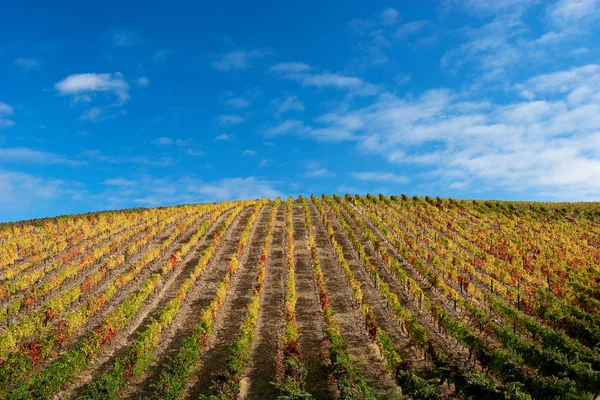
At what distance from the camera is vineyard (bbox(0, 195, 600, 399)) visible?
56.7 feet

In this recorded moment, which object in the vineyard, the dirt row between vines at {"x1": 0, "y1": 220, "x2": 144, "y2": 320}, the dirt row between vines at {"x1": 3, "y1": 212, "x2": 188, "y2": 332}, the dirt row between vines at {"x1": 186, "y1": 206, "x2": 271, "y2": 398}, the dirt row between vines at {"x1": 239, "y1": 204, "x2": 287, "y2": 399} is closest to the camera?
the vineyard

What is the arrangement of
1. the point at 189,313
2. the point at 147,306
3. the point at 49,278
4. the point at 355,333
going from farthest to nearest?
the point at 49,278 → the point at 147,306 → the point at 189,313 → the point at 355,333

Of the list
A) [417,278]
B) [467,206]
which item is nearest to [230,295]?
[417,278]

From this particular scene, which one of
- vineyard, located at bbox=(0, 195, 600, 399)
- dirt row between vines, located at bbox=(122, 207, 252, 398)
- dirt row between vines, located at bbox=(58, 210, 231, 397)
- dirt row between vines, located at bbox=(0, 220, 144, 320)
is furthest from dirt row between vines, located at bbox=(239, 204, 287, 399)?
dirt row between vines, located at bbox=(0, 220, 144, 320)

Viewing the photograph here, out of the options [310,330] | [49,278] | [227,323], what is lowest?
[310,330]

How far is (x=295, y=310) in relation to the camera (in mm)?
26125

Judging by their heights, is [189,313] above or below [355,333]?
above

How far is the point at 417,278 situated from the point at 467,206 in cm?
3928

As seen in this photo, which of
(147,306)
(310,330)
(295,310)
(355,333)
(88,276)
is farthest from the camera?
(88,276)

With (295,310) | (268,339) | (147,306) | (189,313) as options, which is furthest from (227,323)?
(147,306)

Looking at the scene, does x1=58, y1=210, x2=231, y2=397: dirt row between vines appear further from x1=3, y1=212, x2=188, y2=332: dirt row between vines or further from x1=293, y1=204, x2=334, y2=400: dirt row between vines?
x1=293, y1=204, x2=334, y2=400: dirt row between vines

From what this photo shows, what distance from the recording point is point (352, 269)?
3425 centimetres

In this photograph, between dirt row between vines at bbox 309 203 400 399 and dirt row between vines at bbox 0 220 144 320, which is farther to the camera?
dirt row between vines at bbox 0 220 144 320

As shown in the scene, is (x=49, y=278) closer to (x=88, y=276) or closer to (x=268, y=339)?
(x=88, y=276)
